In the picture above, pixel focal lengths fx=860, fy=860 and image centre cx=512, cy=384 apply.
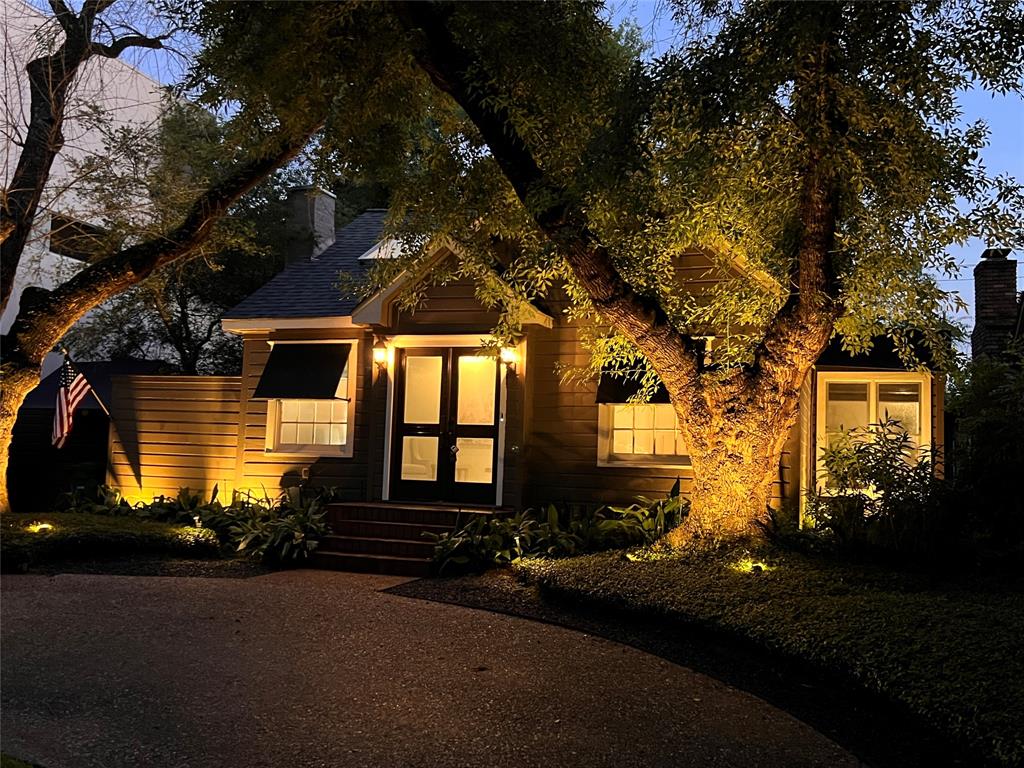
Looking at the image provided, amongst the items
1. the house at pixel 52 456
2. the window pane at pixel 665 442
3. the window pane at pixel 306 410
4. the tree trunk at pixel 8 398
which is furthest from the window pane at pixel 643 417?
the house at pixel 52 456

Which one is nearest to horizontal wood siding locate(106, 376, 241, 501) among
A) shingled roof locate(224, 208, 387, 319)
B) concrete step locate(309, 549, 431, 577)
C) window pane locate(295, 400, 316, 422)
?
window pane locate(295, 400, 316, 422)

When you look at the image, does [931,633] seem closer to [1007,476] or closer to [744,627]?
[744,627]

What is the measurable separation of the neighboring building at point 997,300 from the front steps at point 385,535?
12.6 meters

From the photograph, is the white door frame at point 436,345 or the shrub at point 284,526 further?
the white door frame at point 436,345

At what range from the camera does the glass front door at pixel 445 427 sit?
Result: 10789 mm

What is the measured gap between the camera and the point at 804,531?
8031 mm

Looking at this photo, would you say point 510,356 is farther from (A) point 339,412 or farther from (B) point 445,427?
(A) point 339,412

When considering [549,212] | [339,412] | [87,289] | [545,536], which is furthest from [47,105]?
[545,536]

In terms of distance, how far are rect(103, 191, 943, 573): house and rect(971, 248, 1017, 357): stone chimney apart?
8624 millimetres

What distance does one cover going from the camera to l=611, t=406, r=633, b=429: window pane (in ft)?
35.3

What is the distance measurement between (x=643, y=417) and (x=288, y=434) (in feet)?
16.2

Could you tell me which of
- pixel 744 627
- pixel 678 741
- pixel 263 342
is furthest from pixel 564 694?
pixel 263 342

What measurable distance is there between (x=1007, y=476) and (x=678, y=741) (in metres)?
4.64

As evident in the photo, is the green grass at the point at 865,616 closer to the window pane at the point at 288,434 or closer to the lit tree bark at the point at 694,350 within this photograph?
the lit tree bark at the point at 694,350
